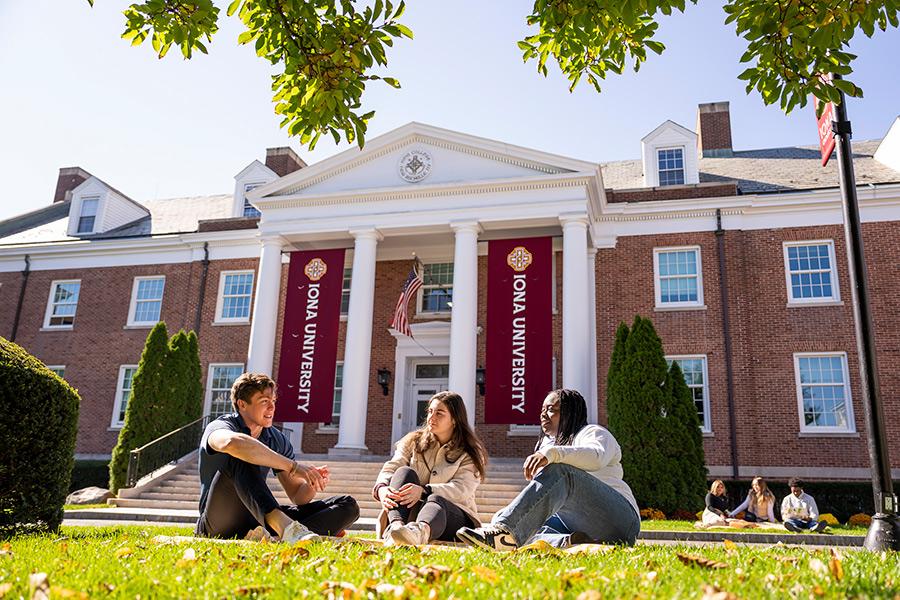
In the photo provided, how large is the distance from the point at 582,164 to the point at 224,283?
13074 millimetres

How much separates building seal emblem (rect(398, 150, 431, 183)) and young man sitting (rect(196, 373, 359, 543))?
1539 centimetres

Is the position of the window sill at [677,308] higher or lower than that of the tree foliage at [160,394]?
higher

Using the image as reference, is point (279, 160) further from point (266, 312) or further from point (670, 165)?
point (670, 165)

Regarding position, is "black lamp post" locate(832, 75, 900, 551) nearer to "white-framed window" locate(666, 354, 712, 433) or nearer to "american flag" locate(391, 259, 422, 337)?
"white-framed window" locate(666, 354, 712, 433)

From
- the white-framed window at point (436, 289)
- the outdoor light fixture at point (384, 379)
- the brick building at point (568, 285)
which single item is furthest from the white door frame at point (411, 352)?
the white-framed window at point (436, 289)

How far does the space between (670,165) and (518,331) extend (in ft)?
29.0

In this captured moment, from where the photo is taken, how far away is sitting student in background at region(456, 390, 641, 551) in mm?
4641

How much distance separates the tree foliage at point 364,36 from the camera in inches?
215

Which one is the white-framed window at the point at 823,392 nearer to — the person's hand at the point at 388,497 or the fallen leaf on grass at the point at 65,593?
the person's hand at the point at 388,497

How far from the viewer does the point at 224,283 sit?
81.4 ft

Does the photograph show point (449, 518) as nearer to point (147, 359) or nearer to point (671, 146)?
point (147, 359)

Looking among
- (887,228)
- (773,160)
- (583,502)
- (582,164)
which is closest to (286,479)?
(583,502)

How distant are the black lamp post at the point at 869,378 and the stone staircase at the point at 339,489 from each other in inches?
331

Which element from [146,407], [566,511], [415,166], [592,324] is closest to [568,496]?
[566,511]
